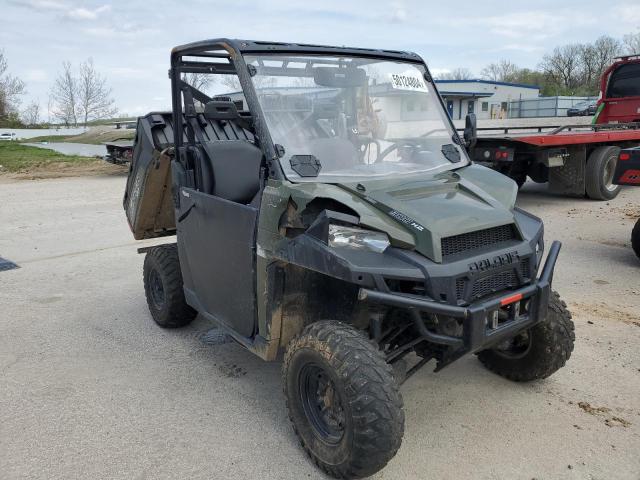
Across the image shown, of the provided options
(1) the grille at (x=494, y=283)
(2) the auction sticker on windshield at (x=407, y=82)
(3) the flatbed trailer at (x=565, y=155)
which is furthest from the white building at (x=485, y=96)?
(1) the grille at (x=494, y=283)

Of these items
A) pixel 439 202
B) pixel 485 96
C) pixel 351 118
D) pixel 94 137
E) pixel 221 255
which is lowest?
pixel 221 255

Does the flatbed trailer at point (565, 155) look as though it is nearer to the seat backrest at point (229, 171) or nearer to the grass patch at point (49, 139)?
the seat backrest at point (229, 171)

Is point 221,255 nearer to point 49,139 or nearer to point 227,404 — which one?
point 227,404

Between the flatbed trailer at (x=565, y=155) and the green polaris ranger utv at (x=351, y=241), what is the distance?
5.58m

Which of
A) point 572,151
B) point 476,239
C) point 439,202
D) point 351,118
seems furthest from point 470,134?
point 572,151

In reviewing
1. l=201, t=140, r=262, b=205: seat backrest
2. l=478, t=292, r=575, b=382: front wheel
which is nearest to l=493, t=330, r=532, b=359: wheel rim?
l=478, t=292, r=575, b=382: front wheel

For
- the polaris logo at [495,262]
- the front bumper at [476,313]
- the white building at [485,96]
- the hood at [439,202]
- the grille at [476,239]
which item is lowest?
the front bumper at [476,313]

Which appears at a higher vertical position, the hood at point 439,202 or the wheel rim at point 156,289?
the hood at point 439,202

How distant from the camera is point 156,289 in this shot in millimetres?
4953

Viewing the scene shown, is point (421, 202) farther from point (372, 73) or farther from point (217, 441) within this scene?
point (217, 441)

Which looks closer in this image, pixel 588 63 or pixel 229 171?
pixel 229 171

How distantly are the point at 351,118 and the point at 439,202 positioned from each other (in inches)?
35.0

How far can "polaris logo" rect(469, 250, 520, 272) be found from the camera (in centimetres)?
273

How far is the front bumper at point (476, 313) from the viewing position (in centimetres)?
260
